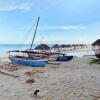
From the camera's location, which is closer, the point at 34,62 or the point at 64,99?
the point at 64,99

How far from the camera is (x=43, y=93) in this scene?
14727 millimetres

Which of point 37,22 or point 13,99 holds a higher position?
point 37,22

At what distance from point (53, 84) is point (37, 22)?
30.2 meters

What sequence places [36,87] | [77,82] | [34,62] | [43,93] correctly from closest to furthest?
1. [43,93]
2. [36,87]
3. [77,82]
4. [34,62]

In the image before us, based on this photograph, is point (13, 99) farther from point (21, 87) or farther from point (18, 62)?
point (18, 62)

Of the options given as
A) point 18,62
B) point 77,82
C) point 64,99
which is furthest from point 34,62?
point 64,99

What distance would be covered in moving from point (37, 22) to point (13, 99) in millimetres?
34216

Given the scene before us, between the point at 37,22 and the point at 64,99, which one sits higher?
the point at 37,22

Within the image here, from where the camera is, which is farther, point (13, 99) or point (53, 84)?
point (53, 84)

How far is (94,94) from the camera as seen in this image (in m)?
14.2

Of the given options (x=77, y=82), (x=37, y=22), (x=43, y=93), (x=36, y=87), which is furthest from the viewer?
(x=37, y=22)

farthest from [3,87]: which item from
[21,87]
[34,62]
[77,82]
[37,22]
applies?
[37,22]

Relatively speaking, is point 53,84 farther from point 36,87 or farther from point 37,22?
point 37,22

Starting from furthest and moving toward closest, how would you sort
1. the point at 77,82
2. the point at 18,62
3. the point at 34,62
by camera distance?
1. the point at 18,62
2. the point at 34,62
3. the point at 77,82
